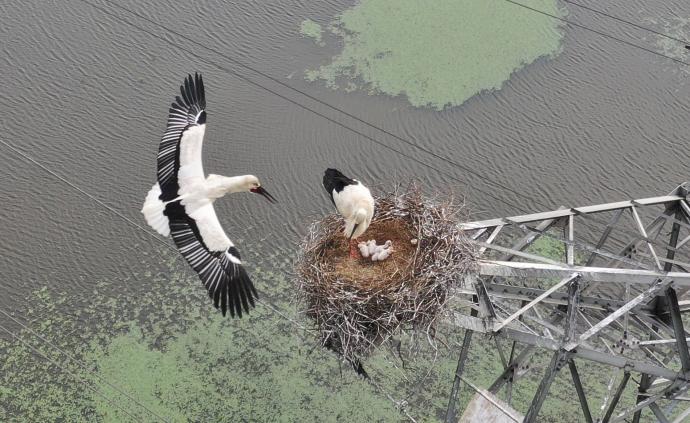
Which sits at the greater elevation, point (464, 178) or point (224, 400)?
point (464, 178)

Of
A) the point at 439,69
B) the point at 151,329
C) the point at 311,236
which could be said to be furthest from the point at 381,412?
the point at 439,69

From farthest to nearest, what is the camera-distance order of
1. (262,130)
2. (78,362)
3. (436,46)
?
(436,46), (262,130), (78,362)

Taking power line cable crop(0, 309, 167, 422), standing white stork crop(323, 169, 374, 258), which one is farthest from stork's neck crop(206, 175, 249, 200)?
power line cable crop(0, 309, 167, 422)

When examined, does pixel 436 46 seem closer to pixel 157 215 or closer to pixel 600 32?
pixel 600 32

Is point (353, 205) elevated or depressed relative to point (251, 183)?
elevated

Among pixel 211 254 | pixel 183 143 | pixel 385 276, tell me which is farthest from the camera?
pixel 183 143

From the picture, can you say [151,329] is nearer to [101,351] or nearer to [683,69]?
[101,351]

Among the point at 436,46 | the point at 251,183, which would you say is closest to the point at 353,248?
the point at 251,183

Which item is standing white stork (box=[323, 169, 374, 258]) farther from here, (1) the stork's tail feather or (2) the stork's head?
(1) the stork's tail feather
